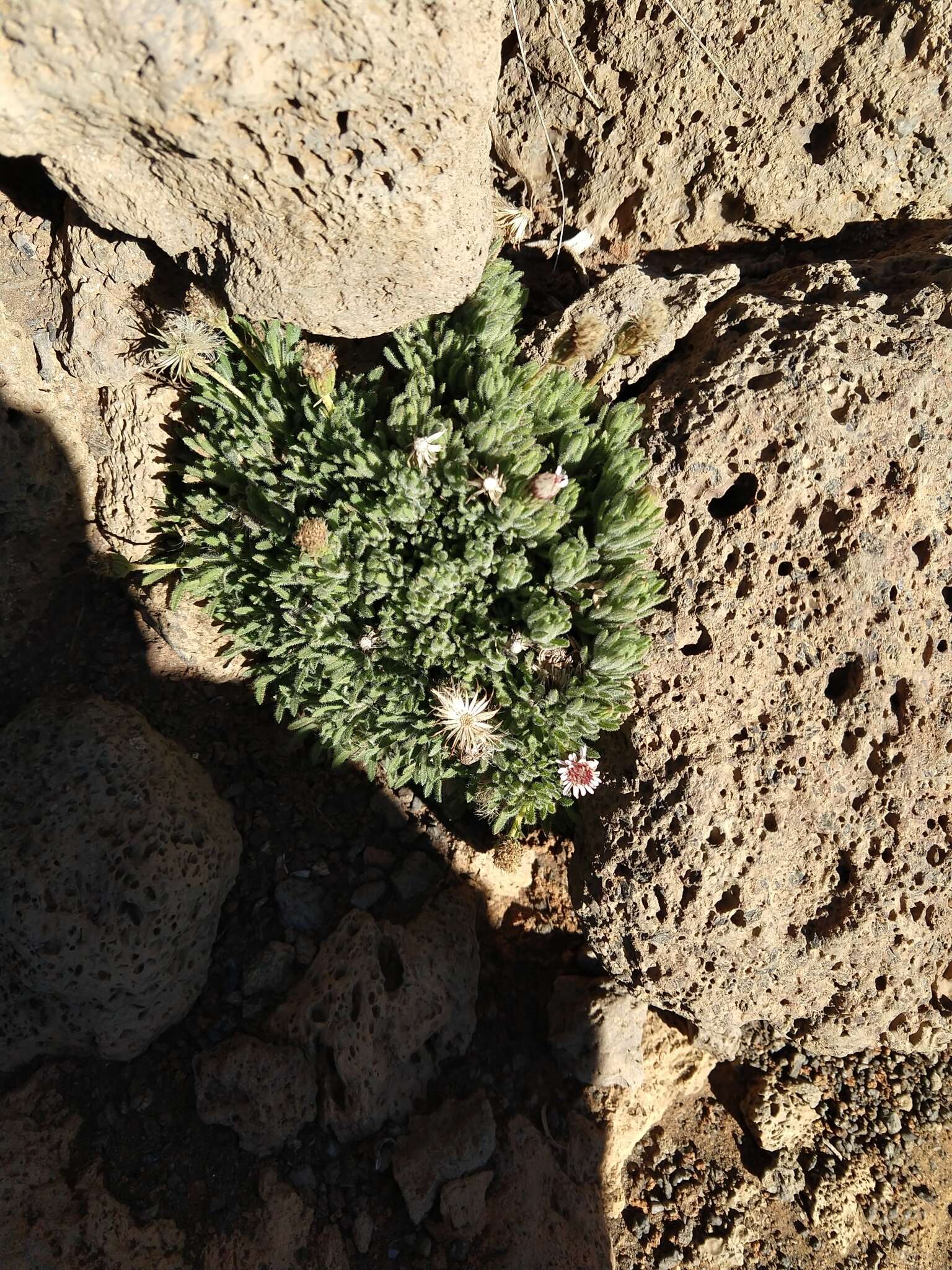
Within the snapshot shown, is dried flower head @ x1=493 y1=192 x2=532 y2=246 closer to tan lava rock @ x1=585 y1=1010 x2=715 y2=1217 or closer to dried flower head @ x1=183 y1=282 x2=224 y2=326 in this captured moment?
dried flower head @ x1=183 y1=282 x2=224 y2=326

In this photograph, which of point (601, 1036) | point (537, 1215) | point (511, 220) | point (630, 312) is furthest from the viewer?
point (511, 220)

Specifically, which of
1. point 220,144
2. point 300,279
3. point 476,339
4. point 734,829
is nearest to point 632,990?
point 734,829

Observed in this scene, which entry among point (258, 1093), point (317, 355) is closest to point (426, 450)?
point (317, 355)

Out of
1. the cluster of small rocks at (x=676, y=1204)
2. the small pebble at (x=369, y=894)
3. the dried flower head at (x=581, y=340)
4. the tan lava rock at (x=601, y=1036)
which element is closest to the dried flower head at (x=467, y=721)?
the small pebble at (x=369, y=894)

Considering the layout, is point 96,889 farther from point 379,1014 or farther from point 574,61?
point 574,61

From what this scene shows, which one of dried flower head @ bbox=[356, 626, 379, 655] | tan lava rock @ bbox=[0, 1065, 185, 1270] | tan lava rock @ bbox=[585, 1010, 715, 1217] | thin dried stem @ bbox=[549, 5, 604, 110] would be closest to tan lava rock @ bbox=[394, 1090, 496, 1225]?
tan lava rock @ bbox=[585, 1010, 715, 1217]

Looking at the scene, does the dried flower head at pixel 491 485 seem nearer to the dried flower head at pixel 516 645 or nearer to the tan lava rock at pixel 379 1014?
the dried flower head at pixel 516 645

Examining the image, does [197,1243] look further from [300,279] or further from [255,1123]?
[300,279]
